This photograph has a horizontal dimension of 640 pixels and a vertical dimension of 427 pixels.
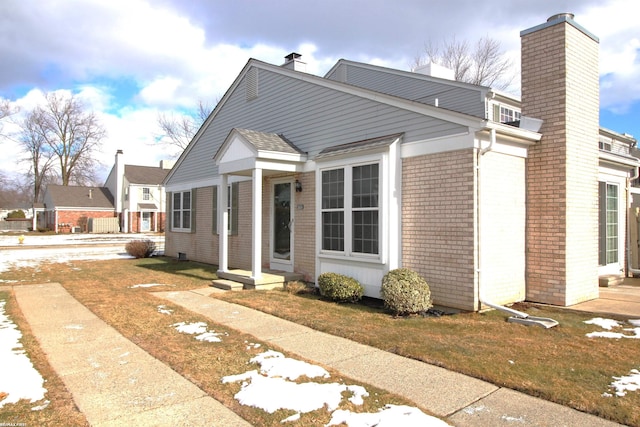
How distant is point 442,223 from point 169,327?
4.64m

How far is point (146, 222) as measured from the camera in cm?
4575

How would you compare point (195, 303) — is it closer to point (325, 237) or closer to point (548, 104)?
point (325, 237)

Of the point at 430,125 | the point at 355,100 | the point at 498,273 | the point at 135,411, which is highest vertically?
the point at 355,100

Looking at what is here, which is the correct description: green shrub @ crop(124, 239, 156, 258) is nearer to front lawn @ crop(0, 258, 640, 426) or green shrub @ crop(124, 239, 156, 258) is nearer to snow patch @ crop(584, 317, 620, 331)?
front lawn @ crop(0, 258, 640, 426)

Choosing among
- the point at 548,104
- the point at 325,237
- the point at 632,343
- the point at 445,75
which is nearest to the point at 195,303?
the point at 325,237

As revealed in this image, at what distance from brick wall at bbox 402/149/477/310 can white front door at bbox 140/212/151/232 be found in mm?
42554

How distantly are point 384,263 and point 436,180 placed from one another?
174 cm

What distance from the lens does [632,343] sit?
5195mm

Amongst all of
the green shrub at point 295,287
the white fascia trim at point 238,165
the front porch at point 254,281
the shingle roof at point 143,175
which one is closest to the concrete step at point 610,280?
the green shrub at point 295,287

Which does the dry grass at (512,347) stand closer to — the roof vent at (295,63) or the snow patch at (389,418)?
the snow patch at (389,418)

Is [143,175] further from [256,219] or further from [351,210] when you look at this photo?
[351,210]

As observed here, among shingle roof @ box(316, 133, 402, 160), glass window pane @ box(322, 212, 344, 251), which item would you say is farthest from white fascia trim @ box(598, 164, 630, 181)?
glass window pane @ box(322, 212, 344, 251)

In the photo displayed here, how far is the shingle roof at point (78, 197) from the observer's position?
4512 centimetres

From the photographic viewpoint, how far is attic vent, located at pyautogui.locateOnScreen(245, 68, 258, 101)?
1245 centimetres
